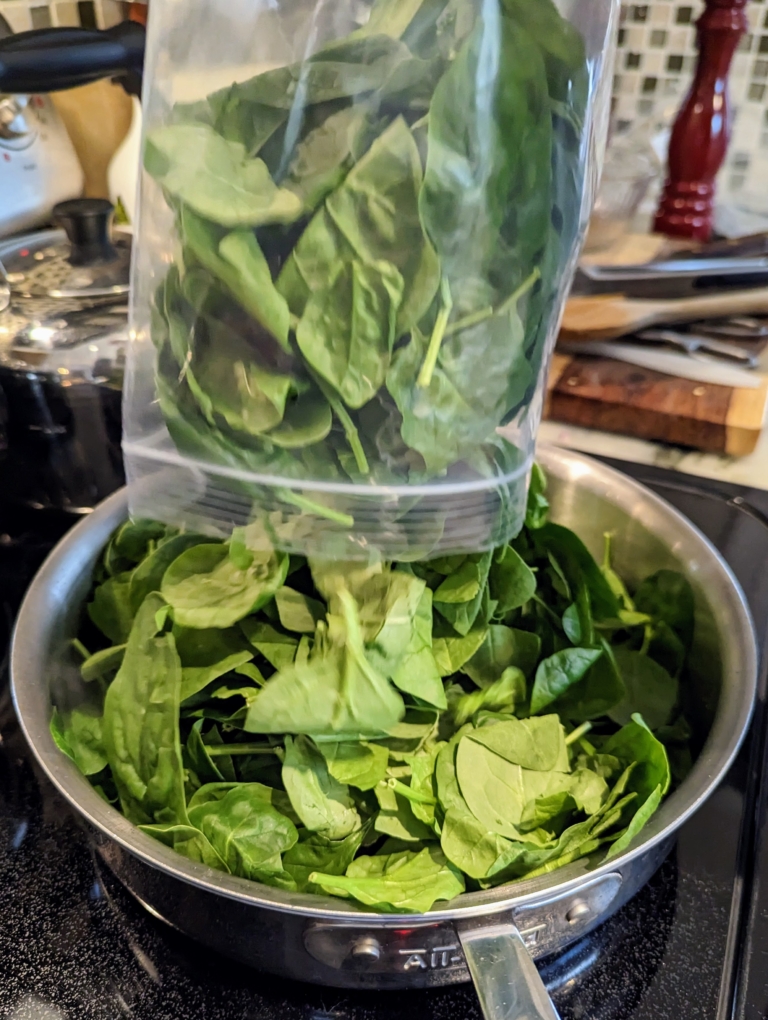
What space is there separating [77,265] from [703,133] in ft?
2.68

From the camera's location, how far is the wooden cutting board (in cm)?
84

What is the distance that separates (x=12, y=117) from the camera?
892 millimetres

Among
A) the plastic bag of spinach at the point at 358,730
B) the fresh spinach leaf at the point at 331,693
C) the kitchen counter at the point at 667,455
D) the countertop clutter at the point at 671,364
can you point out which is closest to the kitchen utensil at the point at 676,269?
the countertop clutter at the point at 671,364

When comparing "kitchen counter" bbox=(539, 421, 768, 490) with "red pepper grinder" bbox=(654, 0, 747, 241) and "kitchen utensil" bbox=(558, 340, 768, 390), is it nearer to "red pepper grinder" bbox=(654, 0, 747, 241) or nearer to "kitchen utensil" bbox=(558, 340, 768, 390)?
"kitchen utensil" bbox=(558, 340, 768, 390)

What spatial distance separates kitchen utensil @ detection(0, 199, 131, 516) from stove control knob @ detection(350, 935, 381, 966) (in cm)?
48

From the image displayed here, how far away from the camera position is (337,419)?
372mm

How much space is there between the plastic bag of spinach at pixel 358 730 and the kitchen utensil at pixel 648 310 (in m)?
0.51

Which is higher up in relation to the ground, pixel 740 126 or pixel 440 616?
pixel 740 126

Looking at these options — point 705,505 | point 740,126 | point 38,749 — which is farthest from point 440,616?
point 740,126

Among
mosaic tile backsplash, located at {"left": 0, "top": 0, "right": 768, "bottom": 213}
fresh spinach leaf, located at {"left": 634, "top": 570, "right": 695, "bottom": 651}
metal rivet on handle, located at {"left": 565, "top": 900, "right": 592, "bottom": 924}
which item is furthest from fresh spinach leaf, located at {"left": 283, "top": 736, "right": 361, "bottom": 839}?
mosaic tile backsplash, located at {"left": 0, "top": 0, "right": 768, "bottom": 213}

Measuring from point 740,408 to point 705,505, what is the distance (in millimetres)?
137

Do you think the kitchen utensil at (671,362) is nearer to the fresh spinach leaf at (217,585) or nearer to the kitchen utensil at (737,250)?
the kitchen utensil at (737,250)

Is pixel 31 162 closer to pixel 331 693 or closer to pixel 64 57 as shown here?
pixel 64 57

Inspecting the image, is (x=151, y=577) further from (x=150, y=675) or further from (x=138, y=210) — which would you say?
(x=138, y=210)
